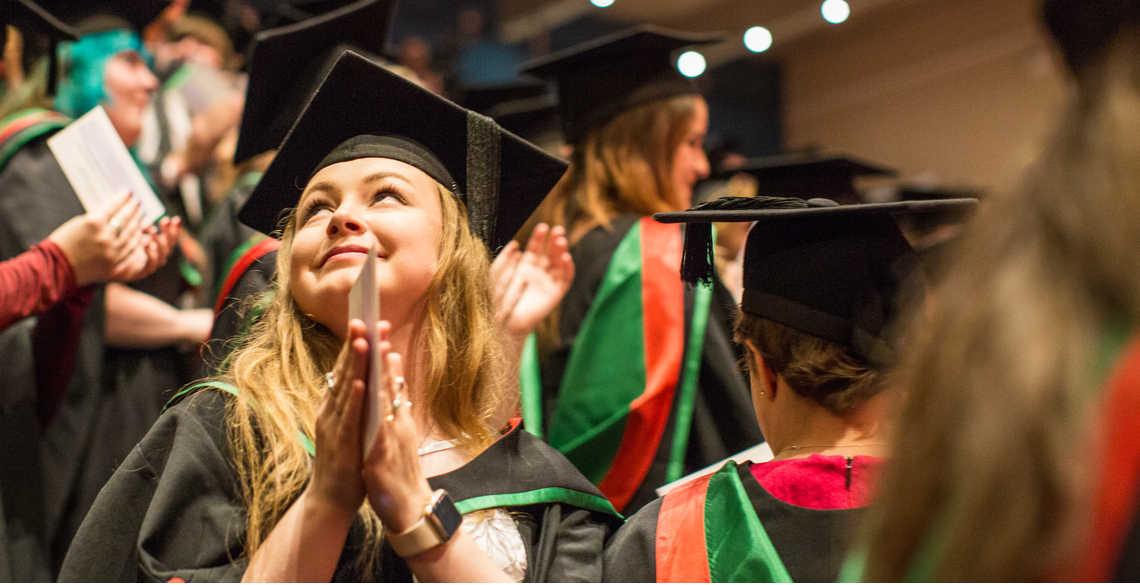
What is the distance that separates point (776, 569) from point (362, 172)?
0.96m

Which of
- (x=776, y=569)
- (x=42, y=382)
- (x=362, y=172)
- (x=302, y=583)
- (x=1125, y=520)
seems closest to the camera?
(x=1125, y=520)

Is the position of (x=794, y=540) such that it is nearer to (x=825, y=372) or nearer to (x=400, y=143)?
(x=825, y=372)

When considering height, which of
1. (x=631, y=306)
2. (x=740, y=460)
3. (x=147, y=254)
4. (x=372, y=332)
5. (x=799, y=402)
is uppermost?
(x=147, y=254)

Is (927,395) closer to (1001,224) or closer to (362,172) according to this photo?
(1001,224)

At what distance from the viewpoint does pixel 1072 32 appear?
0.90m

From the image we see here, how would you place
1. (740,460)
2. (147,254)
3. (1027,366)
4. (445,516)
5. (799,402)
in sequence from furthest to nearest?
(147,254) < (740,460) < (799,402) < (445,516) < (1027,366)

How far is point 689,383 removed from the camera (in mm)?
2859

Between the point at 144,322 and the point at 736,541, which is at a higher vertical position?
the point at 144,322

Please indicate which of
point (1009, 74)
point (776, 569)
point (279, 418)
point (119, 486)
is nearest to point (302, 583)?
point (279, 418)

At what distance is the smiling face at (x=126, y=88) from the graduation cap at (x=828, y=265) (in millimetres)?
2136

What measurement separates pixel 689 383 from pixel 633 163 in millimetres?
792

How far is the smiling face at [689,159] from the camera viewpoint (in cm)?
328

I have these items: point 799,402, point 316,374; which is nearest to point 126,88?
point 316,374

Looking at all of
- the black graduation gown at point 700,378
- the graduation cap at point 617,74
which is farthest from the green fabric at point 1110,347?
the graduation cap at point 617,74
